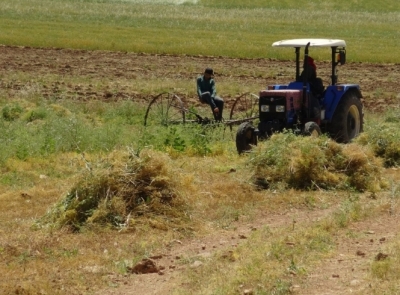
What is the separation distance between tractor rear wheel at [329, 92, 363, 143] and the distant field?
21016mm

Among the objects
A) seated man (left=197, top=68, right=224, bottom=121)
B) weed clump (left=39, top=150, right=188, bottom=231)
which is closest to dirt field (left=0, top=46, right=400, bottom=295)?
weed clump (left=39, top=150, right=188, bottom=231)

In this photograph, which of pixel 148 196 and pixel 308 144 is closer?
pixel 148 196

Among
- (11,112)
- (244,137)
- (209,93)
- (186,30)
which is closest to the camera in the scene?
(244,137)

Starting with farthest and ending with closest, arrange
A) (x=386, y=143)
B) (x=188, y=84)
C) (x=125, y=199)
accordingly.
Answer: (x=188, y=84), (x=386, y=143), (x=125, y=199)

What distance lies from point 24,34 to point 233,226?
118 feet

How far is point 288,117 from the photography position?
1534 cm

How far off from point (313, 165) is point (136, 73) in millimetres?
17774

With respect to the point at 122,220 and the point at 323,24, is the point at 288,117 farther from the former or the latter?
the point at 323,24

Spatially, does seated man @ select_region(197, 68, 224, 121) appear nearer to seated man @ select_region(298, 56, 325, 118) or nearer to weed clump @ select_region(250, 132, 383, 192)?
seated man @ select_region(298, 56, 325, 118)

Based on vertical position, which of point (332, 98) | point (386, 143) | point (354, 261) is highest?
point (332, 98)

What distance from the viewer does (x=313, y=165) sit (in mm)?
12492

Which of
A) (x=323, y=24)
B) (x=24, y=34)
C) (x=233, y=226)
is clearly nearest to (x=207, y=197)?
(x=233, y=226)

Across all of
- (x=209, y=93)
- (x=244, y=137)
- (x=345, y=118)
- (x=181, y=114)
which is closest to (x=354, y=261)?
(x=244, y=137)

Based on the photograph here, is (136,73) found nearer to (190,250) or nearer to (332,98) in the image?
(332,98)
